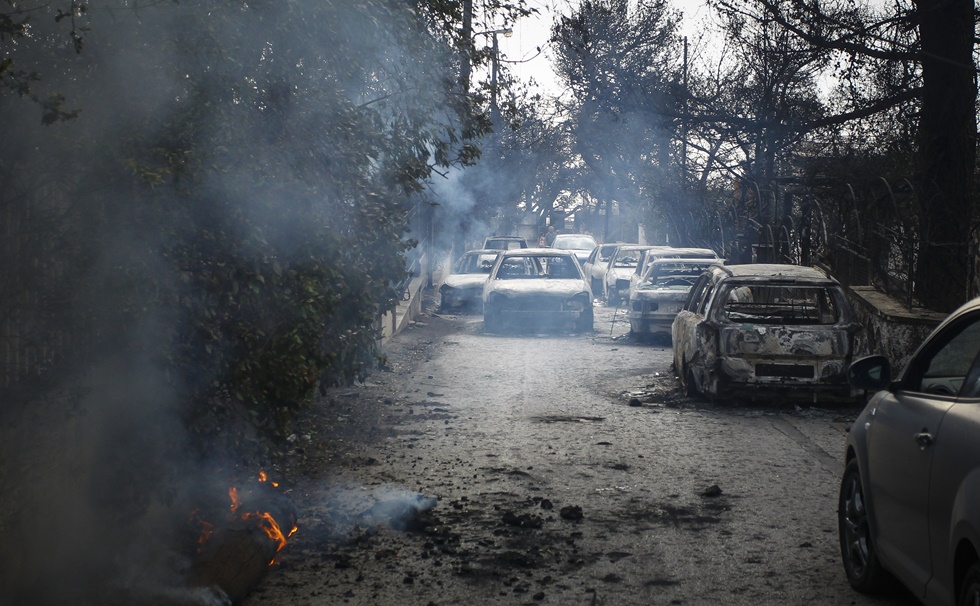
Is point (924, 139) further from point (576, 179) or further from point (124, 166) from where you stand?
point (576, 179)

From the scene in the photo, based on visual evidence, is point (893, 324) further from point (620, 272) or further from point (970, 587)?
point (620, 272)

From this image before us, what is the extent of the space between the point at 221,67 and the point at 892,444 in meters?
3.59

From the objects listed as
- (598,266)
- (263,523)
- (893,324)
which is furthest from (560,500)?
A: (598,266)

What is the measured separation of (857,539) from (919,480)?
1.18 meters

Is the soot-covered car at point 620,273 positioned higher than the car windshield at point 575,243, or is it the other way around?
the car windshield at point 575,243

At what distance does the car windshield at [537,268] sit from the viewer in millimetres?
21522

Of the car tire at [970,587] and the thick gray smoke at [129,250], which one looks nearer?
the car tire at [970,587]

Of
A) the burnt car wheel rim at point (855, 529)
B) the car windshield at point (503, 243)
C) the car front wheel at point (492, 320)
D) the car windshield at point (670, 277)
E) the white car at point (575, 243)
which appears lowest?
the burnt car wheel rim at point (855, 529)

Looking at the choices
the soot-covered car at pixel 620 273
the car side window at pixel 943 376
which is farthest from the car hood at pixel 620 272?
the car side window at pixel 943 376

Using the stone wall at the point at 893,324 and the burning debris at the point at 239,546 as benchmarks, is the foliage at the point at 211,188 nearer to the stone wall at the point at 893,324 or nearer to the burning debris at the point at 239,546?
the burning debris at the point at 239,546

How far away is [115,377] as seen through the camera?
17.1ft

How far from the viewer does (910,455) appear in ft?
14.0

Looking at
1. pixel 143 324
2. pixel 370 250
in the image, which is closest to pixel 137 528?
pixel 143 324


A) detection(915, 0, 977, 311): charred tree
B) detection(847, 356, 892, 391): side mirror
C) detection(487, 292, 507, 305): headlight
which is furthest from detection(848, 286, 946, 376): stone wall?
detection(487, 292, 507, 305): headlight
